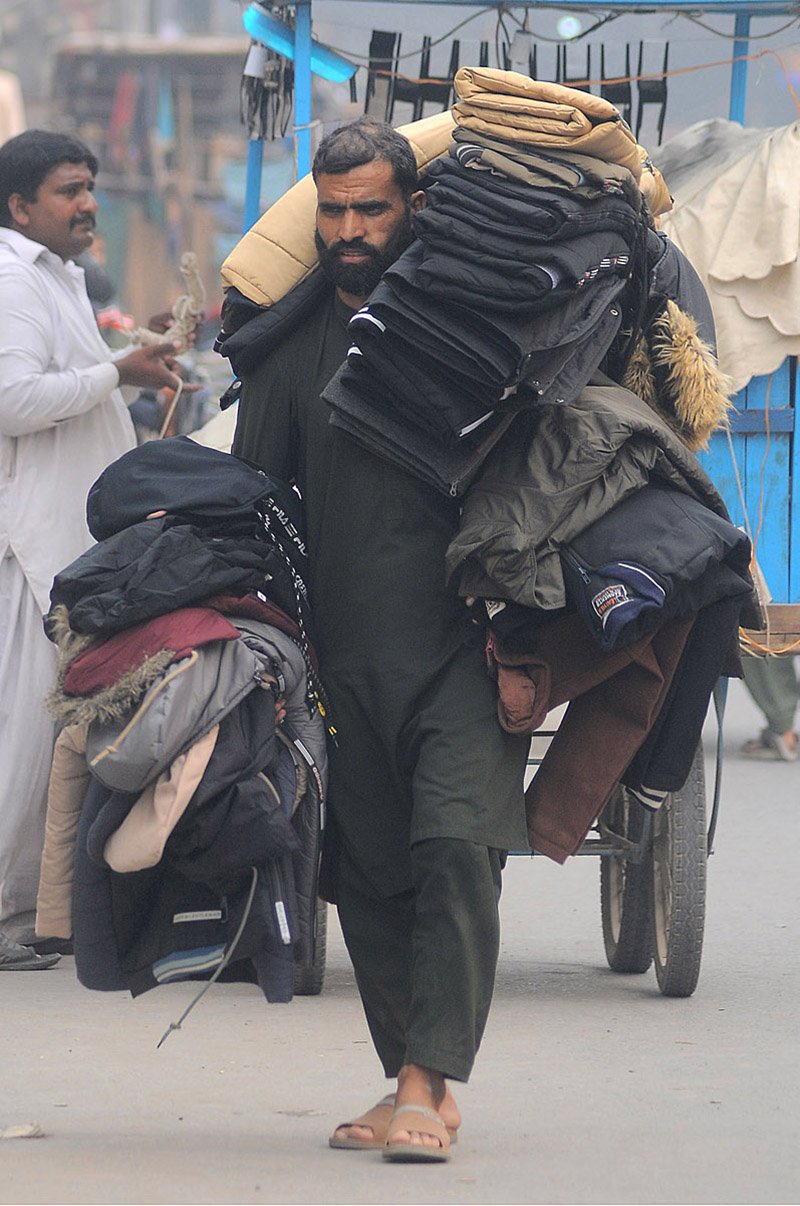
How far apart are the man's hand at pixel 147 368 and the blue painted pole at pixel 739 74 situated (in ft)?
9.36

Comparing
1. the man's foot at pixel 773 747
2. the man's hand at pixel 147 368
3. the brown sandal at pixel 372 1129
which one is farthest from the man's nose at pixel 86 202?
the man's foot at pixel 773 747

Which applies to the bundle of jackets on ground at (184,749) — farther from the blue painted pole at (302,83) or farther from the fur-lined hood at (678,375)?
the blue painted pole at (302,83)

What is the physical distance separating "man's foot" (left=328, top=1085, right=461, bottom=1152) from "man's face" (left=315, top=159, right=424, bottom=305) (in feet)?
5.09

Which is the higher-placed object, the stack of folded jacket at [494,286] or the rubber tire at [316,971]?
the stack of folded jacket at [494,286]

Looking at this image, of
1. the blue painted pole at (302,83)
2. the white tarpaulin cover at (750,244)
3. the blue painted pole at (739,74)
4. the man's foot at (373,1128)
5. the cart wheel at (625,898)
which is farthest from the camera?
the blue painted pole at (739,74)

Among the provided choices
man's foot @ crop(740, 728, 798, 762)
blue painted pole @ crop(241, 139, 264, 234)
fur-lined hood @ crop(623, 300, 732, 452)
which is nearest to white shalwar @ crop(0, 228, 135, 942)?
fur-lined hood @ crop(623, 300, 732, 452)

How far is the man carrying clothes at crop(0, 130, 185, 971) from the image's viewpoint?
527 cm

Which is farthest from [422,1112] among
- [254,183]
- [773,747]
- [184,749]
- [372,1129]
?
[773,747]

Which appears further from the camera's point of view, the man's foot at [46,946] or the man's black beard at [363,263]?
the man's foot at [46,946]

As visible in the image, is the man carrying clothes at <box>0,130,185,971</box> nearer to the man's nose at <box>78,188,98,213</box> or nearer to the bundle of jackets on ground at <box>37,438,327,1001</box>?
the man's nose at <box>78,188,98,213</box>

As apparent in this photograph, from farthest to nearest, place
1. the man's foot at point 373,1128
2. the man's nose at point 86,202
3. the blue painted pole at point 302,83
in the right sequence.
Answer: the blue painted pole at point 302,83, the man's nose at point 86,202, the man's foot at point 373,1128

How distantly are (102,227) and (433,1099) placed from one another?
1820 centimetres

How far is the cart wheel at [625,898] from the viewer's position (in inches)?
202

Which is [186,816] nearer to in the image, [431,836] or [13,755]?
[431,836]
